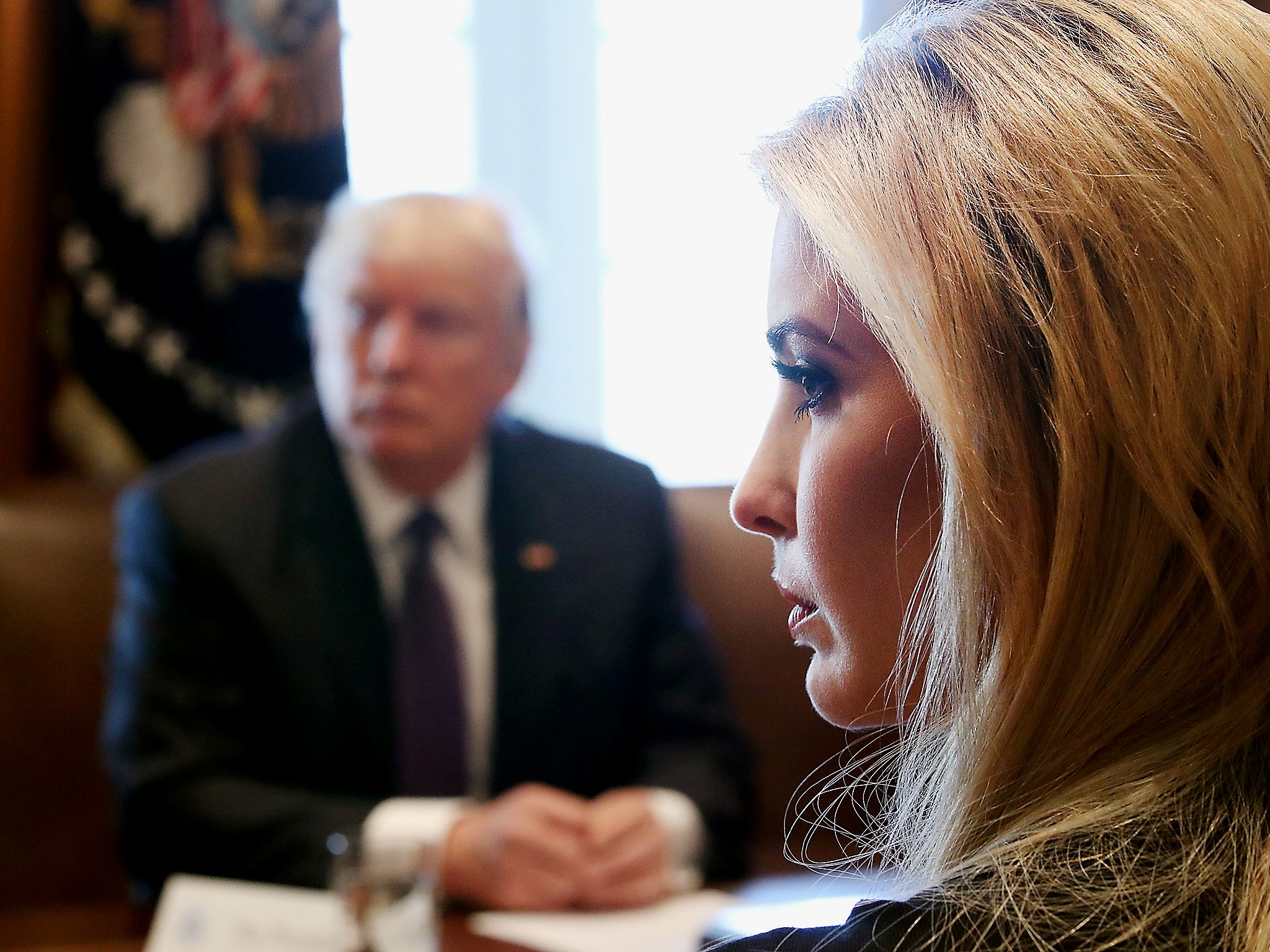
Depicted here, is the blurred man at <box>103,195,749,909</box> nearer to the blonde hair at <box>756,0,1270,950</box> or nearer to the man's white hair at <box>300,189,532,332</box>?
the man's white hair at <box>300,189,532,332</box>

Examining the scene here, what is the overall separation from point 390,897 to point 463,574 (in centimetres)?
48

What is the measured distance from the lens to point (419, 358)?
1213mm

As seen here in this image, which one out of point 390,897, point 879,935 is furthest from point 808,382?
point 390,897

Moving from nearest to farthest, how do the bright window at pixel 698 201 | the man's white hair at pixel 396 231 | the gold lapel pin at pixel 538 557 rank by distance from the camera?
the bright window at pixel 698 201 < the gold lapel pin at pixel 538 557 < the man's white hair at pixel 396 231

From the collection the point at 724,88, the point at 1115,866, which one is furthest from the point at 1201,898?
the point at 724,88

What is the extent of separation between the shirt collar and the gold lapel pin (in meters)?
0.05

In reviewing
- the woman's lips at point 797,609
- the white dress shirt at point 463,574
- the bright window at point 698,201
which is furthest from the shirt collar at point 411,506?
the woman's lips at point 797,609

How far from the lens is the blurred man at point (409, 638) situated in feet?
3.45

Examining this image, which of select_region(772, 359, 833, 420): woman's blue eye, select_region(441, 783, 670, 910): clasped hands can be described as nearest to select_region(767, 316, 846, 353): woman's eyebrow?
select_region(772, 359, 833, 420): woman's blue eye

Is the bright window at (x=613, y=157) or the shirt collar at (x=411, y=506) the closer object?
the bright window at (x=613, y=157)

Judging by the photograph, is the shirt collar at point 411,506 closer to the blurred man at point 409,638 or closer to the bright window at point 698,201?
the blurred man at point 409,638

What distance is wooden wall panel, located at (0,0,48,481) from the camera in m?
1.48

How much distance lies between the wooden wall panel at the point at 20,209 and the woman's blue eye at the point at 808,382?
1358 mm

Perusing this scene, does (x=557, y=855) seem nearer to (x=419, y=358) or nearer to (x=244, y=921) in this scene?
(x=244, y=921)
